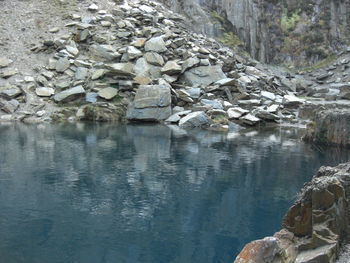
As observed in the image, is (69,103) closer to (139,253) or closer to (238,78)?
(238,78)

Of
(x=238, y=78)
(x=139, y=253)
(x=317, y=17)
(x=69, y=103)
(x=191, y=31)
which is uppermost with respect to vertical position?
(x=317, y=17)

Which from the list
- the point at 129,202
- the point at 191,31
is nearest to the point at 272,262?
the point at 129,202

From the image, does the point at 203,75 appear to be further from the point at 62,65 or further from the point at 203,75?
the point at 62,65

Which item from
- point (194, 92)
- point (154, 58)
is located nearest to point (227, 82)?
point (194, 92)

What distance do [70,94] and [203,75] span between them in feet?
54.5

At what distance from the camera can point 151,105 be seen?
157 feet

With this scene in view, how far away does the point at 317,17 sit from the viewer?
92.7 meters

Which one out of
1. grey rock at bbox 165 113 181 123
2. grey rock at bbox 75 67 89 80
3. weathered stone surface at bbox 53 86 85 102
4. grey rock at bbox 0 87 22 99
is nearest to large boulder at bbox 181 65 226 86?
grey rock at bbox 165 113 181 123

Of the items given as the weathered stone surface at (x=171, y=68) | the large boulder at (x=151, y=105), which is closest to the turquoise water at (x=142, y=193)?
the large boulder at (x=151, y=105)

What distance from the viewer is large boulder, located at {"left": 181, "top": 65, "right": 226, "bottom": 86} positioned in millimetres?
53875

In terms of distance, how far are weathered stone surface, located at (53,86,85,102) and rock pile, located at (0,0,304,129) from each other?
11 cm

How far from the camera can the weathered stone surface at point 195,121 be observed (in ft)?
149

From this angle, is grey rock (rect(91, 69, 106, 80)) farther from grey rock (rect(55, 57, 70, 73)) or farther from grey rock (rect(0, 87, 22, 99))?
grey rock (rect(0, 87, 22, 99))

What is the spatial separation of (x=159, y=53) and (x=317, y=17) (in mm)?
51955
